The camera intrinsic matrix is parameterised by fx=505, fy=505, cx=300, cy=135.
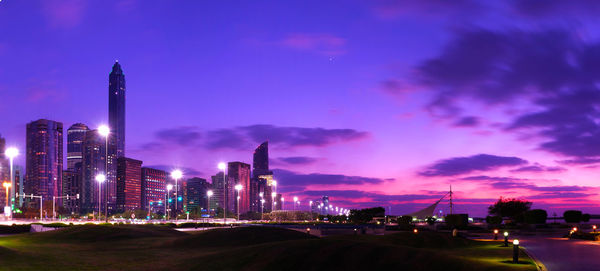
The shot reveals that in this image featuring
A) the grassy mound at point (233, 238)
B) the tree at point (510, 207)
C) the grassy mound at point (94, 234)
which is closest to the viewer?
the grassy mound at point (233, 238)

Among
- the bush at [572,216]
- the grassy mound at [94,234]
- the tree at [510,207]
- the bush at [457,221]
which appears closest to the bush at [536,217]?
the bush at [572,216]

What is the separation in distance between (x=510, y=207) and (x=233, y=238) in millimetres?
64810

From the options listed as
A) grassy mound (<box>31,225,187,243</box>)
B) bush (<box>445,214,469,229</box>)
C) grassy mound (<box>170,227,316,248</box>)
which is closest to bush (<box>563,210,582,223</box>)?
bush (<box>445,214,469,229</box>)

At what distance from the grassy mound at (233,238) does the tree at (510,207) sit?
5788cm

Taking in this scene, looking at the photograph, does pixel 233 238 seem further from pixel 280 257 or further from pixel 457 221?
pixel 457 221

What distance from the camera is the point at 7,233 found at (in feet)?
184

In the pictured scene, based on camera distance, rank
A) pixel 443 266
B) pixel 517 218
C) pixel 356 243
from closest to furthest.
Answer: pixel 443 266 < pixel 356 243 < pixel 517 218

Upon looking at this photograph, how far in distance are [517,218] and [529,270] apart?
67312mm

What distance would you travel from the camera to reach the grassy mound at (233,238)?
3988cm

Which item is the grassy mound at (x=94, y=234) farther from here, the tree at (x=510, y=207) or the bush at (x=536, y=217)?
the tree at (x=510, y=207)

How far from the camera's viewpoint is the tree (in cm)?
8944

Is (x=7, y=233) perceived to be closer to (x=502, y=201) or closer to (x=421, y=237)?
(x=421, y=237)

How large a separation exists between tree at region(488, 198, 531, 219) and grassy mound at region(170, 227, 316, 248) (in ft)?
190

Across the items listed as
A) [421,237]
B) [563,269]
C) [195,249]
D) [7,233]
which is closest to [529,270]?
[563,269]
